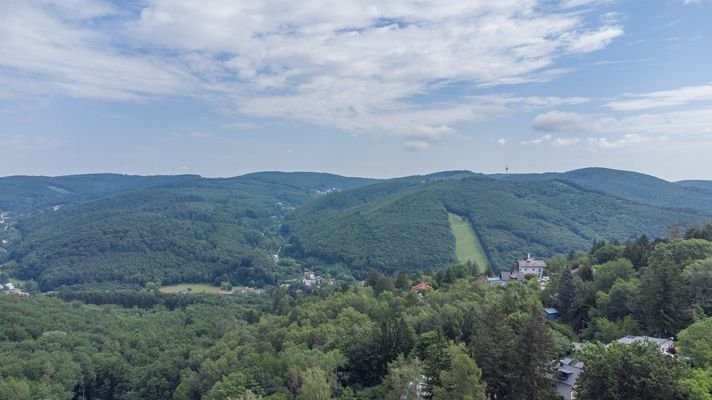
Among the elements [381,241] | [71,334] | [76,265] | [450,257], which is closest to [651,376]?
[71,334]

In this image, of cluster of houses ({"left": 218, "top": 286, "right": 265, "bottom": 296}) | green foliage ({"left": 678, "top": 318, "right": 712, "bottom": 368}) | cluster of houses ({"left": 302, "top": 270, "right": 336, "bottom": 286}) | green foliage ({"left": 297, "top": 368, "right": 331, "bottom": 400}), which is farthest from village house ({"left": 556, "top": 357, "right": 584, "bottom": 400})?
cluster of houses ({"left": 218, "top": 286, "right": 265, "bottom": 296})

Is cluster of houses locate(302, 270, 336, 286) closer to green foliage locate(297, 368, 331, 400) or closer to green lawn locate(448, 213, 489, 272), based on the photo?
green lawn locate(448, 213, 489, 272)

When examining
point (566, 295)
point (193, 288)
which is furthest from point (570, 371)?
point (193, 288)

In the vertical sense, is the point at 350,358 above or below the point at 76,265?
above

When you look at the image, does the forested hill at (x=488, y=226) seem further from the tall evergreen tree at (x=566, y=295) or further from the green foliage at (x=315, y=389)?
the green foliage at (x=315, y=389)

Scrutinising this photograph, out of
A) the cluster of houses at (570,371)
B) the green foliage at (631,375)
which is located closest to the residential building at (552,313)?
the cluster of houses at (570,371)

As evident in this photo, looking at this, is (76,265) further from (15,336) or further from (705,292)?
(705,292)
